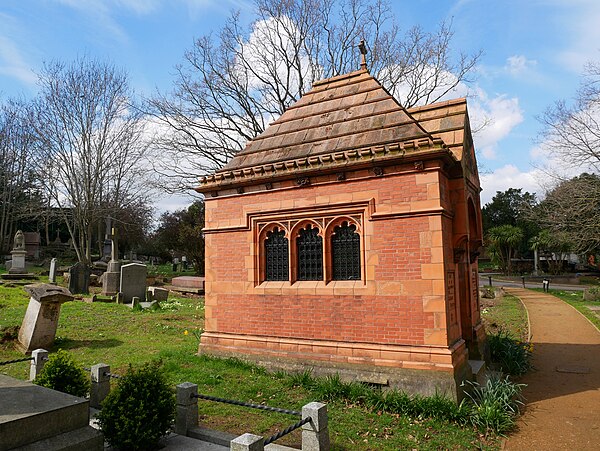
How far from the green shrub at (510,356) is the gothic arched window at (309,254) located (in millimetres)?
5225

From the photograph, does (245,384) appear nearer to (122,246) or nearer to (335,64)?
(335,64)

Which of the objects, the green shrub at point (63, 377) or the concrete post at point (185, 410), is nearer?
the concrete post at point (185, 410)

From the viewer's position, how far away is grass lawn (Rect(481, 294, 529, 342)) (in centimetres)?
1475

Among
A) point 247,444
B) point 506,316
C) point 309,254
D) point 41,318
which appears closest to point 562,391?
point 309,254

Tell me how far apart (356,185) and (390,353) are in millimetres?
3295

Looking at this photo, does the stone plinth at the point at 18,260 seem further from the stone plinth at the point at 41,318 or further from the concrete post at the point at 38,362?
the concrete post at the point at 38,362

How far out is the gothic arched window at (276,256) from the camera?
30.2 ft

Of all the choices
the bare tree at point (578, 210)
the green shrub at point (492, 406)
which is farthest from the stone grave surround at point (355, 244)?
the bare tree at point (578, 210)

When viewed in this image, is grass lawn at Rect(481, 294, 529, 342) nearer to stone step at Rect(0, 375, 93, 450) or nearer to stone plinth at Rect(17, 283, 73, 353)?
stone step at Rect(0, 375, 93, 450)

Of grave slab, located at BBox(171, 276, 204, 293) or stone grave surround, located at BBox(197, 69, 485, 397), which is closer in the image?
stone grave surround, located at BBox(197, 69, 485, 397)

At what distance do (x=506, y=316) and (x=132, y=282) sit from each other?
16.3 meters

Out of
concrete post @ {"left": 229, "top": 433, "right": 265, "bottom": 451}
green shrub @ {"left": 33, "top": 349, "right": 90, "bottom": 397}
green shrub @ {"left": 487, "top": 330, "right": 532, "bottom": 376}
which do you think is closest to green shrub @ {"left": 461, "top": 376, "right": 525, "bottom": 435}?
green shrub @ {"left": 487, "top": 330, "right": 532, "bottom": 376}

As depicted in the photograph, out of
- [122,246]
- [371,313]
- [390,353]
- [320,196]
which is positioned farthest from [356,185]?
[122,246]

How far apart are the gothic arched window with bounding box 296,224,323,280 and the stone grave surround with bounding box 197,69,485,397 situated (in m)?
0.02
